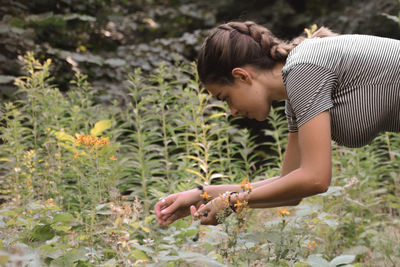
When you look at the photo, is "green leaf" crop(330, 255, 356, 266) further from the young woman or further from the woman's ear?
the woman's ear

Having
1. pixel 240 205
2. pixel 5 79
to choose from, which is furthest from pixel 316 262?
pixel 5 79

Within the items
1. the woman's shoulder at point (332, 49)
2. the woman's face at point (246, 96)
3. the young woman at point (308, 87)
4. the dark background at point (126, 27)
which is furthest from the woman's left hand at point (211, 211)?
the dark background at point (126, 27)

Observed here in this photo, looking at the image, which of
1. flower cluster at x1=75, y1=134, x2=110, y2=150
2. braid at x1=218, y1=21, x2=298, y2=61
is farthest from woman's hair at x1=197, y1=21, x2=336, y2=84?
flower cluster at x1=75, y1=134, x2=110, y2=150

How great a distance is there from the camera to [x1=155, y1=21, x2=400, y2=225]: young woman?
5.26 ft

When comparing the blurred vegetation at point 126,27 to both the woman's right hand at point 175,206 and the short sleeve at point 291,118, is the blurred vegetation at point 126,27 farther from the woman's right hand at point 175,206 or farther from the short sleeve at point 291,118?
the woman's right hand at point 175,206

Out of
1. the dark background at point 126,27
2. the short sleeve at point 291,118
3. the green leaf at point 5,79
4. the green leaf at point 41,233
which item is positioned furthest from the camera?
the dark background at point 126,27

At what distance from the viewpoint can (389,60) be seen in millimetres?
1711

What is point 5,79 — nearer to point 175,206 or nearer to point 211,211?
point 175,206

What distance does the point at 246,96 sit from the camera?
6.11 ft

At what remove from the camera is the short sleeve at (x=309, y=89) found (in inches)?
63.5

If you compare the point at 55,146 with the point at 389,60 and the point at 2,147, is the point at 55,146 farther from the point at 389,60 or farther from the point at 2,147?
the point at 389,60

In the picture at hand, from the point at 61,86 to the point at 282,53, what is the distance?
12.6ft

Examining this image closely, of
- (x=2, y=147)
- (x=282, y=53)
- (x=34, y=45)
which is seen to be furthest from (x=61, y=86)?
(x=282, y=53)

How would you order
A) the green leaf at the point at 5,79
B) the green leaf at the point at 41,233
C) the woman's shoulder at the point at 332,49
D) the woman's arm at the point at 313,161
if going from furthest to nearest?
the green leaf at the point at 5,79, the green leaf at the point at 41,233, the woman's shoulder at the point at 332,49, the woman's arm at the point at 313,161
